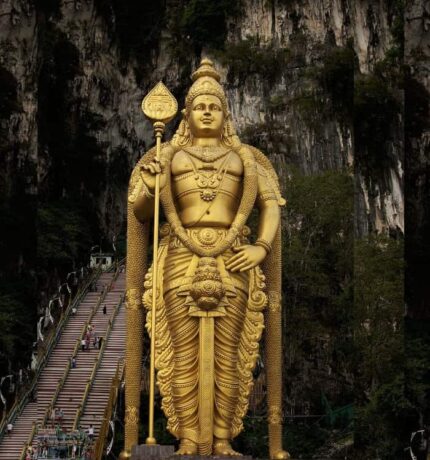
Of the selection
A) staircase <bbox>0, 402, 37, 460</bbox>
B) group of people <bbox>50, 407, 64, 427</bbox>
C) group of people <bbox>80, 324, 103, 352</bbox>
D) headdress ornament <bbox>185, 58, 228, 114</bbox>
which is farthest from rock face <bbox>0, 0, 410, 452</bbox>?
headdress ornament <bbox>185, 58, 228, 114</bbox>

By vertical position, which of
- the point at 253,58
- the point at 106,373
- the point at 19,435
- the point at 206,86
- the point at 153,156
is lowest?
the point at 19,435

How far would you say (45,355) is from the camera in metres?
18.3

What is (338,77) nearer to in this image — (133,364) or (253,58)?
(253,58)

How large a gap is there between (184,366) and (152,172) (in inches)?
72.1

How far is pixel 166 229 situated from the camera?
1195cm

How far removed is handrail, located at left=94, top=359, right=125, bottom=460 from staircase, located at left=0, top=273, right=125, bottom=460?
143 millimetres

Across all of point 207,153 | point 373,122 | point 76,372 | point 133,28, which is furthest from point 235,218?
point 133,28

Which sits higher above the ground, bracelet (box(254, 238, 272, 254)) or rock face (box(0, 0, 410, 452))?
rock face (box(0, 0, 410, 452))

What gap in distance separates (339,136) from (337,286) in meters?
2.43

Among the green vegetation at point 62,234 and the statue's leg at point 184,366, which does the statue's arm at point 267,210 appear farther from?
the green vegetation at point 62,234

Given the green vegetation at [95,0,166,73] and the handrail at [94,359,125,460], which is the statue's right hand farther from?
the green vegetation at [95,0,166,73]

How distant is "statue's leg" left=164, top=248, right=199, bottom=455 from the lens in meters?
11.2

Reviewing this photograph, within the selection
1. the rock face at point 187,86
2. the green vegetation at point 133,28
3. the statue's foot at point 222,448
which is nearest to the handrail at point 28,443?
the rock face at point 187,86

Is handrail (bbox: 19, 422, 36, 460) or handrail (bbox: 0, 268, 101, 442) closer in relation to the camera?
handrail (bbox: 19, 422, 36, 460)
